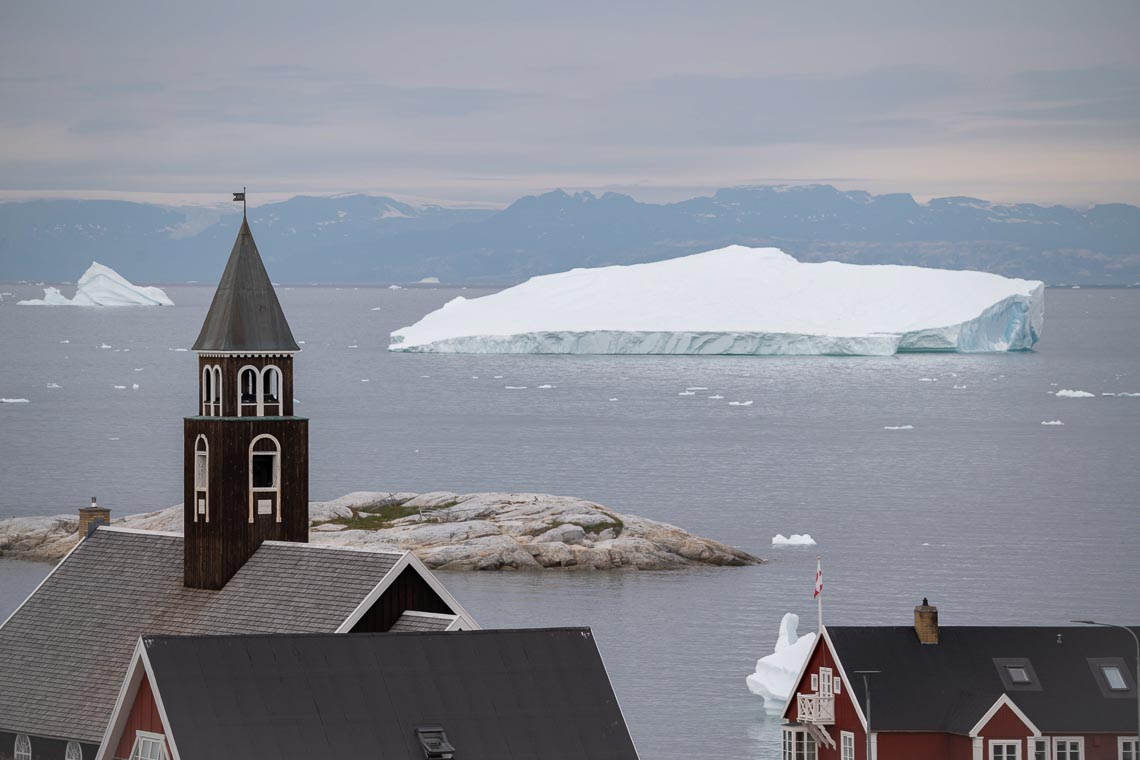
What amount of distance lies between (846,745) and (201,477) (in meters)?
11.0

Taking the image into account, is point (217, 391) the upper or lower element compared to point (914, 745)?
upper

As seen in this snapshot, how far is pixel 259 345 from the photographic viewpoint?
1307 inches

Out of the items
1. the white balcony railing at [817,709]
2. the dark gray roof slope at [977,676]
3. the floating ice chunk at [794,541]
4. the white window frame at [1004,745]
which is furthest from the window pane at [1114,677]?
the floating ice chunk at [794,541]

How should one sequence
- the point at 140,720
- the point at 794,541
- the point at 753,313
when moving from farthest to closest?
the point at 753,313, the point at 794,541, the point at 140,720

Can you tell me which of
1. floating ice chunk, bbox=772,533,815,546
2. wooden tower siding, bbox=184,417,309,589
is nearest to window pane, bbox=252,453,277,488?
wooden tower siding, bbox=184,417,309,589

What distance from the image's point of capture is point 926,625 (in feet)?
111

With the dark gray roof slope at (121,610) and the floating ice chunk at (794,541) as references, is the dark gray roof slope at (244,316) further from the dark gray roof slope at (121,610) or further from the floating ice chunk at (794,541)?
the floating ice chunk at (794,541)

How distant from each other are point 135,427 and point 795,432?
1637 inches

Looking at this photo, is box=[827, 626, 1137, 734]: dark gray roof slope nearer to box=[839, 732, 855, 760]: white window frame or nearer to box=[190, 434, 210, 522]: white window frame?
box=[839, 732, 855, 760]: white window frame

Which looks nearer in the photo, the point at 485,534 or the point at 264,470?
the point at 264,470

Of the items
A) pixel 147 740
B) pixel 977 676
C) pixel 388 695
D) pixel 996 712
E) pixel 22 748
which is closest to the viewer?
pixel 388 695

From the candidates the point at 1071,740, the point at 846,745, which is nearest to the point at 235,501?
the point at 846,745

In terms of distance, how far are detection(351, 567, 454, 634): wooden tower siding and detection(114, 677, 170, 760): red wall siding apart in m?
3.96

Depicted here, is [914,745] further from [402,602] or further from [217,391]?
[217,391]
